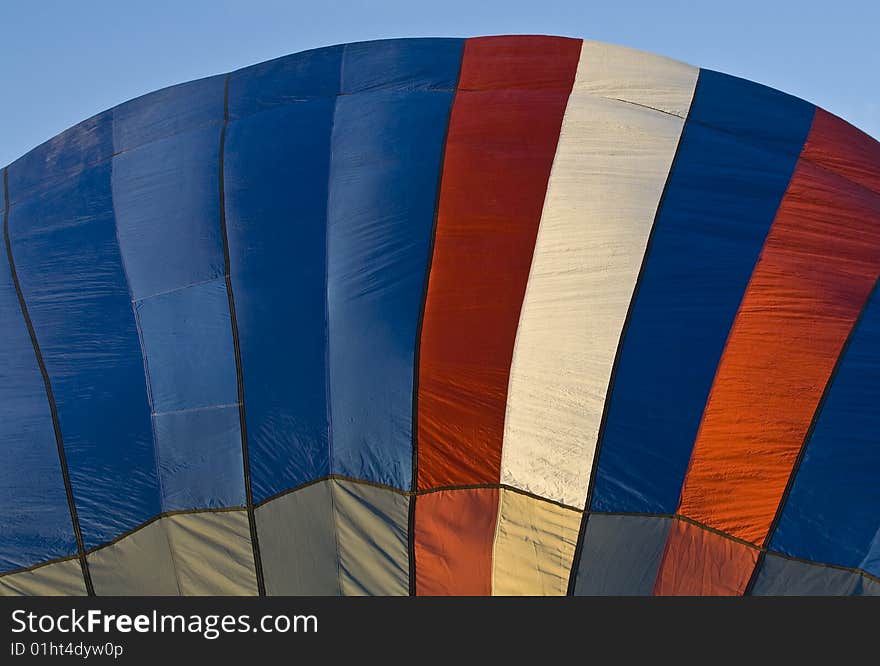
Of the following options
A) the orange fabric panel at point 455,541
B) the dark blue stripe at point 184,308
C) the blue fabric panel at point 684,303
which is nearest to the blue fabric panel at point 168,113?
the dark blue stripe at point 184,308

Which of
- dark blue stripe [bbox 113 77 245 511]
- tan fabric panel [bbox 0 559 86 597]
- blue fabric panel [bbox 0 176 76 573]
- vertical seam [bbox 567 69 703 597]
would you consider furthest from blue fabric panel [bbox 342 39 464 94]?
tan fabric panel [bbox 0 559 86 597]

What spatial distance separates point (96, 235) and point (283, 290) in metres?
1.13

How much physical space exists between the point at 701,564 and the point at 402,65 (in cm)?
304

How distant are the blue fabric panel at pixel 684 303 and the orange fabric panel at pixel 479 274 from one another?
1.86 ft

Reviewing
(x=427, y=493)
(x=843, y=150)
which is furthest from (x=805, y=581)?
(x=843, y=150)

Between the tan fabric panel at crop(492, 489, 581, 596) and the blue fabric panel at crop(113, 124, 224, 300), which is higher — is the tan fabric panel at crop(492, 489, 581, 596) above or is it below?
below

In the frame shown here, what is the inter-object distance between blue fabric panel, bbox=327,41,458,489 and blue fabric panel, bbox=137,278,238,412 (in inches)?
21.0

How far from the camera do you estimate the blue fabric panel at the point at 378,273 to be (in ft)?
16.5

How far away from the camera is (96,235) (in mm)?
5527

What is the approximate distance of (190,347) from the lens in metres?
5.18

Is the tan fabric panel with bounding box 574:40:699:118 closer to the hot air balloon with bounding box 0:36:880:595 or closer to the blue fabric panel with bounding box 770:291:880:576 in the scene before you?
the hot air balloon with bounding box 0:36:880:595

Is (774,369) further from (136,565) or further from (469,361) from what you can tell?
(136,565)

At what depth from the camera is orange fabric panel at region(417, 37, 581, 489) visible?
4992 mm

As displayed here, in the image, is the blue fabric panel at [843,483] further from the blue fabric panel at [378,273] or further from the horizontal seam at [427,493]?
the blue fabric panel at [378,273]
